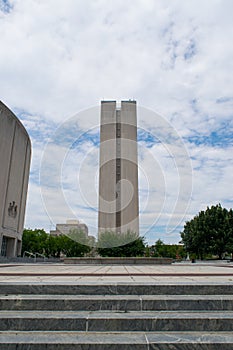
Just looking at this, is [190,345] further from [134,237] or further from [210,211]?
[210,211]

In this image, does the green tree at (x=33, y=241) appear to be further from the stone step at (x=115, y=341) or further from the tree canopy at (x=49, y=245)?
the stone step at (x=115, y=341)

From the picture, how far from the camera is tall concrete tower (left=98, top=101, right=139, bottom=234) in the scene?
46938 mm

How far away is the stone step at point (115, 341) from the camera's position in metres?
2.97

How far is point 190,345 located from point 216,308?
1.03 m

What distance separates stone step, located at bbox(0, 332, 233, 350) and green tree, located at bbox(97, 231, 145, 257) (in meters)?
23.7

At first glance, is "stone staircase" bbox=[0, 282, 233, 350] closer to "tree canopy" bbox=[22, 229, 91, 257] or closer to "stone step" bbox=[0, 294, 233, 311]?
"stone step" bbox=[0, 294, 233, 311]

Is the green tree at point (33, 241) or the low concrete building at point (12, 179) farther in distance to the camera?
the green tree at point (33, 241)

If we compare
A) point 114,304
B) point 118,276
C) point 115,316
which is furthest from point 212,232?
point 115,316

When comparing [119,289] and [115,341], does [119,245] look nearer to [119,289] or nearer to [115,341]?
[119,289]

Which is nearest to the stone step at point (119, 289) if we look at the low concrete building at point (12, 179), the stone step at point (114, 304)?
the stone step at point (114, 304)

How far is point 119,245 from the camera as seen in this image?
87.1ft

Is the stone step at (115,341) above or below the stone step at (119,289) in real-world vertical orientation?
below

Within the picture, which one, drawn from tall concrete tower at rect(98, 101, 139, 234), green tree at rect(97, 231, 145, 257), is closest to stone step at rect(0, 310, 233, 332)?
green tree at rect(97, 231, 145, 257)

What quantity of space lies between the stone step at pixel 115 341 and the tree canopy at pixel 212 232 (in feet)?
107
